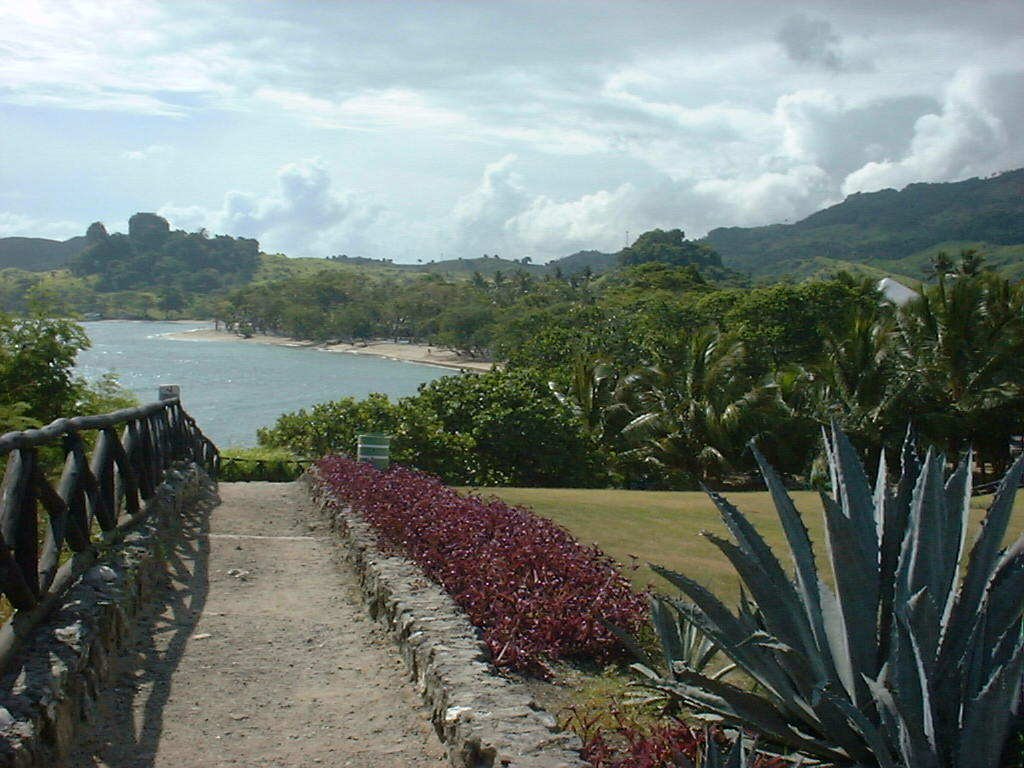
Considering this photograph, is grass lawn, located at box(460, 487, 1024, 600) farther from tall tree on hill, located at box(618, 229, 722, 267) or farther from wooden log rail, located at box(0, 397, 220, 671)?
tall tree on hill, located at box(618, 229, 722, 267)

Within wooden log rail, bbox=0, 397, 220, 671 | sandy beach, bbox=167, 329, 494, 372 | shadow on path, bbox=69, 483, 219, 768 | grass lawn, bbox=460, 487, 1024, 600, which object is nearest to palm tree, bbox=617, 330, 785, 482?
grass lawn, bbox=460, 487, 1024, 600

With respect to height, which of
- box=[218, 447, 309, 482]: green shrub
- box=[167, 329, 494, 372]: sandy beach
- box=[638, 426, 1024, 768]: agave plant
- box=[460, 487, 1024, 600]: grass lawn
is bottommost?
box=[167, 329, 494, 372]: sandy beach

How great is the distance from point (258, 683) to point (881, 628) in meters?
2.99

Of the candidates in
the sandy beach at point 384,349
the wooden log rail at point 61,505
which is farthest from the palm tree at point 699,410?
the sandy beach at point 384,349

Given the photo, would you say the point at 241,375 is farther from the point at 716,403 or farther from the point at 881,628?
the point at 881,628

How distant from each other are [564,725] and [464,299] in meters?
104

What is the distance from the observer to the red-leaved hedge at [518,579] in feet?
17.4

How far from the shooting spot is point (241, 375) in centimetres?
7494

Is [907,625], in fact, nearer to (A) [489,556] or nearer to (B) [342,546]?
(A) [489,556]

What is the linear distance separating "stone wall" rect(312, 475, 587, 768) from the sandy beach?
2786 inches

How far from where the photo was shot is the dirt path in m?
4.37

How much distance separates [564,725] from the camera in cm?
410

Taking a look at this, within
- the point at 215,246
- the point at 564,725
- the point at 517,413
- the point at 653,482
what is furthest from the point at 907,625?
the point at 215,246

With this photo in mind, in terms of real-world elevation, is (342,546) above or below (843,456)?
below
